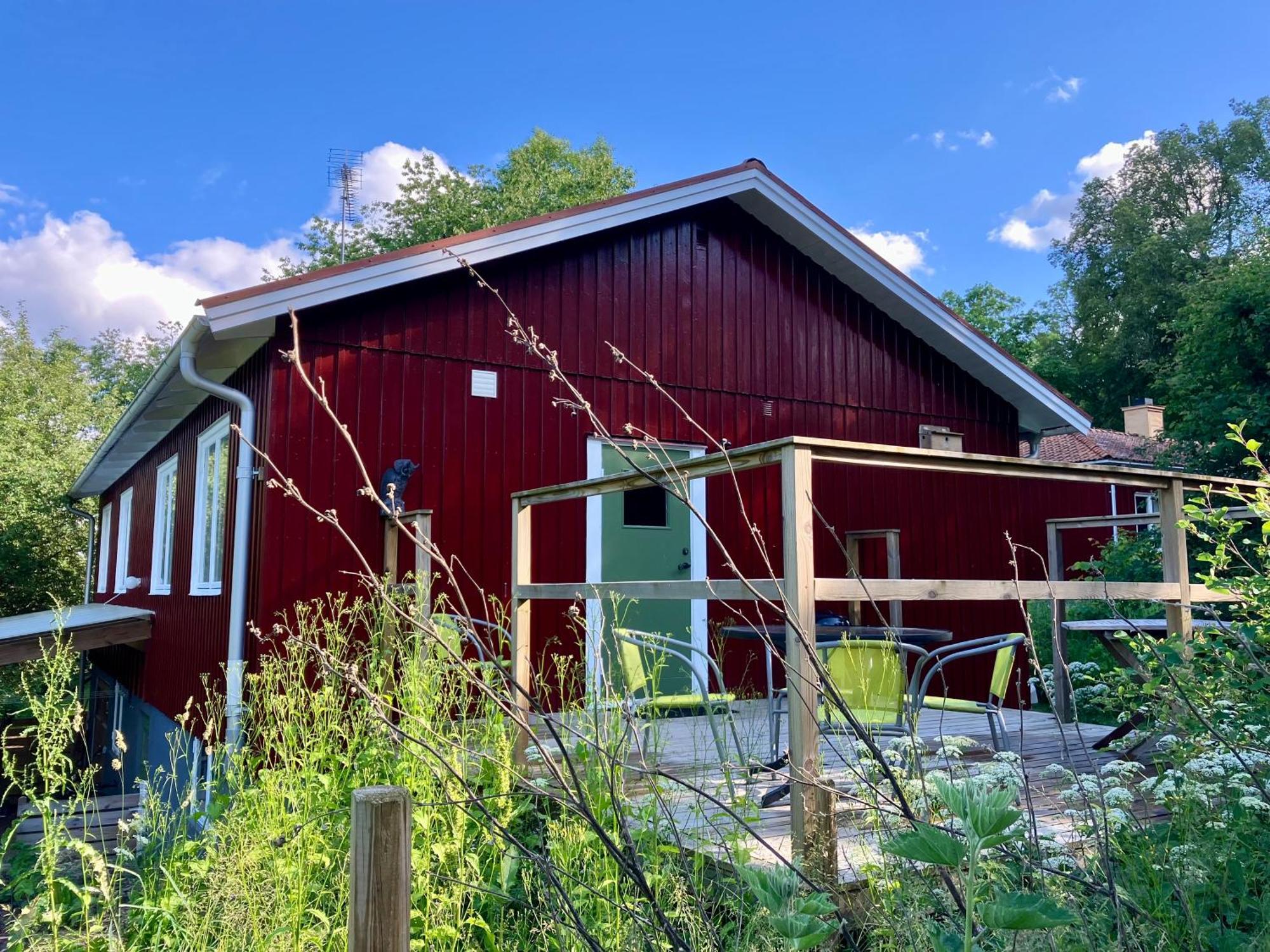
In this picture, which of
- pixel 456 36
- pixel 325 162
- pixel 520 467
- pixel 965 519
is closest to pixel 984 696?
pixel 965 519

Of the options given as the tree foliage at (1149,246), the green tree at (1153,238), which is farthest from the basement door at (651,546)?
the green tree at (1153,238)

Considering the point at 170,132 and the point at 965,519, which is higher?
the point at 170,132

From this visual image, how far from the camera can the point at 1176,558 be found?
381cm

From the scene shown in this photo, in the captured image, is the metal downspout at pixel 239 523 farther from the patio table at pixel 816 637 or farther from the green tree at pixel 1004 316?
the green tree at pixel 1004 316

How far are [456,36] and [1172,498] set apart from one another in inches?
808

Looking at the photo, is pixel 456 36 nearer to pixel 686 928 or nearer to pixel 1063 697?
pixel 1063 697

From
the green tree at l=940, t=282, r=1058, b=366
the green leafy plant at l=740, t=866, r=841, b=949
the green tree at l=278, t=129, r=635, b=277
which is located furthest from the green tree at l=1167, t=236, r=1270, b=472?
the green tree at l=940, t=282, r=1058, b=366

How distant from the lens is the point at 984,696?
8.88 metres

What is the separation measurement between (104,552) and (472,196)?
567 inches

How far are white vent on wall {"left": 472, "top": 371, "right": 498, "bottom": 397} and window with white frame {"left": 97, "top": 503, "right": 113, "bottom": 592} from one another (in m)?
10.4

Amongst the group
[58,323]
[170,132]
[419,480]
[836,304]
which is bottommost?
[419,480]

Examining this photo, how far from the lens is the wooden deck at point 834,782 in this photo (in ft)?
7.64

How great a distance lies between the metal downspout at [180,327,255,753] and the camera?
5.91 meters

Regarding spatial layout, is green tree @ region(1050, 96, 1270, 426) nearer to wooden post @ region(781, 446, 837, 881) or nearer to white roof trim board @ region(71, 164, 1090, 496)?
white roof trim board @ region(71, 164, 1090, 496)
